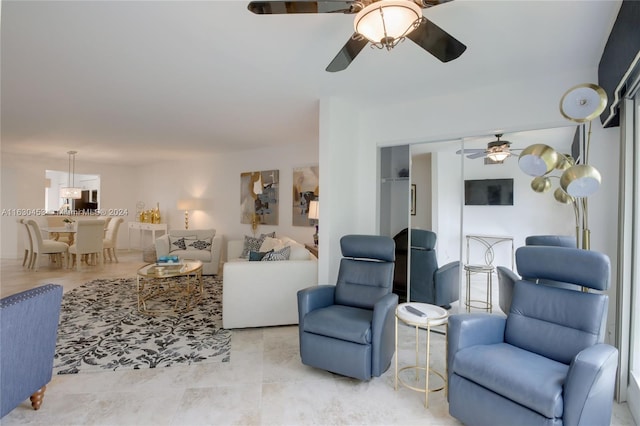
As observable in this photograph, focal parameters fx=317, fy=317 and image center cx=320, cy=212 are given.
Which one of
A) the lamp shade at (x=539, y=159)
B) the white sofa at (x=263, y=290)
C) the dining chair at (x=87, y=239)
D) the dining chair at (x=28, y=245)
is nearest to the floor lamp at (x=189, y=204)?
the dining chair at (x=87, y=239)

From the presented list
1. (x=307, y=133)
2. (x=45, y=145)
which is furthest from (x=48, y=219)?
(x=307, y=133)

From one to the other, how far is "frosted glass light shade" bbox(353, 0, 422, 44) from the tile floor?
7.21 ft

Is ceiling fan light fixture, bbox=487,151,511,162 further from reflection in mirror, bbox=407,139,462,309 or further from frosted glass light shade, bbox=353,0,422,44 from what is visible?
frosted glass light shade, bbox=353,0,422,44

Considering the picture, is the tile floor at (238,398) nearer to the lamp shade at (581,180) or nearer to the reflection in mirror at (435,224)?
the reflection in mirror at (435,224)

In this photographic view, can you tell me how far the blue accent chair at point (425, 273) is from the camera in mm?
3473

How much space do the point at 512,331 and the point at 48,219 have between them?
9.33 metres

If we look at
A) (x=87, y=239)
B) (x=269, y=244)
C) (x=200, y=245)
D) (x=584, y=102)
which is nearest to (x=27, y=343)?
(x=269, y=244)

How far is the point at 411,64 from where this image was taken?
2.69 metres

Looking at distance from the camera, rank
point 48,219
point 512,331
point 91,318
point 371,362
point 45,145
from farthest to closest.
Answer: point 48,219
point 45,145
point 91,318
point 371,362
point 512,331

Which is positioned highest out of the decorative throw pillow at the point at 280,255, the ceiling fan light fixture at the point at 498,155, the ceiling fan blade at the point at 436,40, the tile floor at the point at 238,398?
the ceiling fan blade at the point at 436,40

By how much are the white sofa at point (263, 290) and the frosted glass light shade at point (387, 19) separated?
254 cm

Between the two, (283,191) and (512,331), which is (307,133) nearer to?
(283,191)

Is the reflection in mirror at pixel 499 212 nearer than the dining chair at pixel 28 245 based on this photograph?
Yes

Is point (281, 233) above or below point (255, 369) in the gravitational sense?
above
